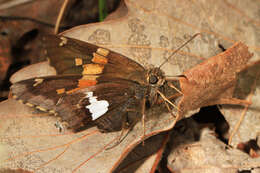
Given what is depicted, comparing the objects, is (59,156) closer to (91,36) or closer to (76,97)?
(76,97)

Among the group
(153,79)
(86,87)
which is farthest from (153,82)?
(86,87)

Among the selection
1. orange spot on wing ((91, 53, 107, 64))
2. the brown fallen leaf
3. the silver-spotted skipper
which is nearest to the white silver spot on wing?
the silver-spotted skipper

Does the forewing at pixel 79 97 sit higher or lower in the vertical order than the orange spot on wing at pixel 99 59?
lower

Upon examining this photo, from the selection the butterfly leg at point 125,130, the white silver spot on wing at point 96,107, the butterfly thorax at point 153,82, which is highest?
the butterfly thorax at point 153,82

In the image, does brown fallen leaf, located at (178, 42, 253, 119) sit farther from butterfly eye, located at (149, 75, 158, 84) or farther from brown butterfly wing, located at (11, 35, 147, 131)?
brown butterfly wing, located at (11, 35, 147, 131)

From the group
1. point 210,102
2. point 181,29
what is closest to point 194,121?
point 210,102

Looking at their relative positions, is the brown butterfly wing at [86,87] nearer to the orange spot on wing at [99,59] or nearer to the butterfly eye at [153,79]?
the orange spot on wing at [99,59]

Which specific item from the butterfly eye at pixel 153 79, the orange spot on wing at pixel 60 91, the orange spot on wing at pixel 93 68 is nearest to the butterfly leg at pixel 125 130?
the butterfly eye at pixel 153 79

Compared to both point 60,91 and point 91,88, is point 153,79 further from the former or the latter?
point 60,91
